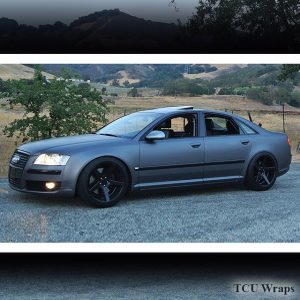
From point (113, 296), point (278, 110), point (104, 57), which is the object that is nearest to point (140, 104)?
point (104, 57)

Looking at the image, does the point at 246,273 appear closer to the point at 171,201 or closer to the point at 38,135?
the point at 171,201

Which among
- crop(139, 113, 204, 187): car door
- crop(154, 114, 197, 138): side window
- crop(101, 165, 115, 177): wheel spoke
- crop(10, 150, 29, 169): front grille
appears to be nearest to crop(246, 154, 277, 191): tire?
crop(139, 113, 204, 187): car door

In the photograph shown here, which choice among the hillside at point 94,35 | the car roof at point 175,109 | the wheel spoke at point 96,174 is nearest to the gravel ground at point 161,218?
the wheel spoke at point 96,174

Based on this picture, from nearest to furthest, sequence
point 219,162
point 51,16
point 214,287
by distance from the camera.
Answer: point 214,287
point 219,162
point 51,16

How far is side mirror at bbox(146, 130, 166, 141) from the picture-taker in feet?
21.3

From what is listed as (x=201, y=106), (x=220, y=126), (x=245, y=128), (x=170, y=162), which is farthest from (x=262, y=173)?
(x=170, y=162)

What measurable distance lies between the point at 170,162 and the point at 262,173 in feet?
3.83

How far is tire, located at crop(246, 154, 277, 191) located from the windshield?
118cm

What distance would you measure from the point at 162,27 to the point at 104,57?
7.46 ft

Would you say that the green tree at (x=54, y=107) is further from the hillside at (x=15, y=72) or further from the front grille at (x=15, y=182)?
the front grille at (x=15, y=182)

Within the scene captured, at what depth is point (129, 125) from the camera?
21.9 feet

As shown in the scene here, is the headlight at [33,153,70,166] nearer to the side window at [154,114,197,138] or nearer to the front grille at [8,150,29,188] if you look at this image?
the front grille at [8,150,29,188]

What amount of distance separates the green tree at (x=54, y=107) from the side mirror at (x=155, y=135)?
0.51 meters

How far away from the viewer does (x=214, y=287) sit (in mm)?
6223
